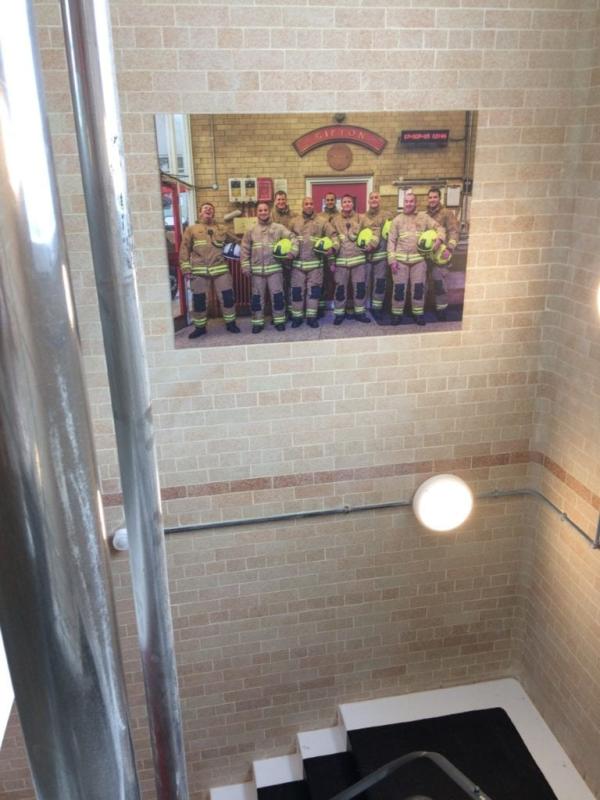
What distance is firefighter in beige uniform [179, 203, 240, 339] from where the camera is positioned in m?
3.84

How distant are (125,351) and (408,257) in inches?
135

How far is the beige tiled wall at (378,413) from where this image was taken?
362 centimetres

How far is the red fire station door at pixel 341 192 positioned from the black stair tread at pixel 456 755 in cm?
358

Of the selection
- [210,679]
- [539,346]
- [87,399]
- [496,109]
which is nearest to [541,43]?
[496,109]

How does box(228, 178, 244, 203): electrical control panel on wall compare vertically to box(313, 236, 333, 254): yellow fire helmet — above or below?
above

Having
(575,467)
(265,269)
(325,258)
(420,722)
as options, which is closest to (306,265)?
(325,258)

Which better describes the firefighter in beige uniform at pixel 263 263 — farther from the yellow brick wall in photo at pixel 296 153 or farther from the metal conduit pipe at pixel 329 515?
the metal conduit pipe at pixel 329 515

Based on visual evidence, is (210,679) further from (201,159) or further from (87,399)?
(87,399)

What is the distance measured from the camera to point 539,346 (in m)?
4.43

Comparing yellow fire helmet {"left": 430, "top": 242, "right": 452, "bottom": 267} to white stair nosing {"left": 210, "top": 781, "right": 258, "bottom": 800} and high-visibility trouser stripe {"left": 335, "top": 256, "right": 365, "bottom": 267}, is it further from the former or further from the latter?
white stair nosing {"left": 210, "top": 781, "right": 258, "bottom": 800}

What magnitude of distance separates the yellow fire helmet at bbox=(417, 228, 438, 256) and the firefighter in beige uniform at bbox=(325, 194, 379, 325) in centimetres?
27

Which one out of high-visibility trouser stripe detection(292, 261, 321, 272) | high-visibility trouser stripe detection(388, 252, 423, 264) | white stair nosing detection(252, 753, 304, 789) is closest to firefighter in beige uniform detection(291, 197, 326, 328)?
high-visibility trouser stripe detection(292, 261, 321, 272)

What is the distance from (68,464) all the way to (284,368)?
3679mm

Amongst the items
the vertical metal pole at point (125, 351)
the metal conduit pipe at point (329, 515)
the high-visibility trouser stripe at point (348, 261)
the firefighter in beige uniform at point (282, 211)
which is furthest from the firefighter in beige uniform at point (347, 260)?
the vertical metal pole at point (125, 351)
